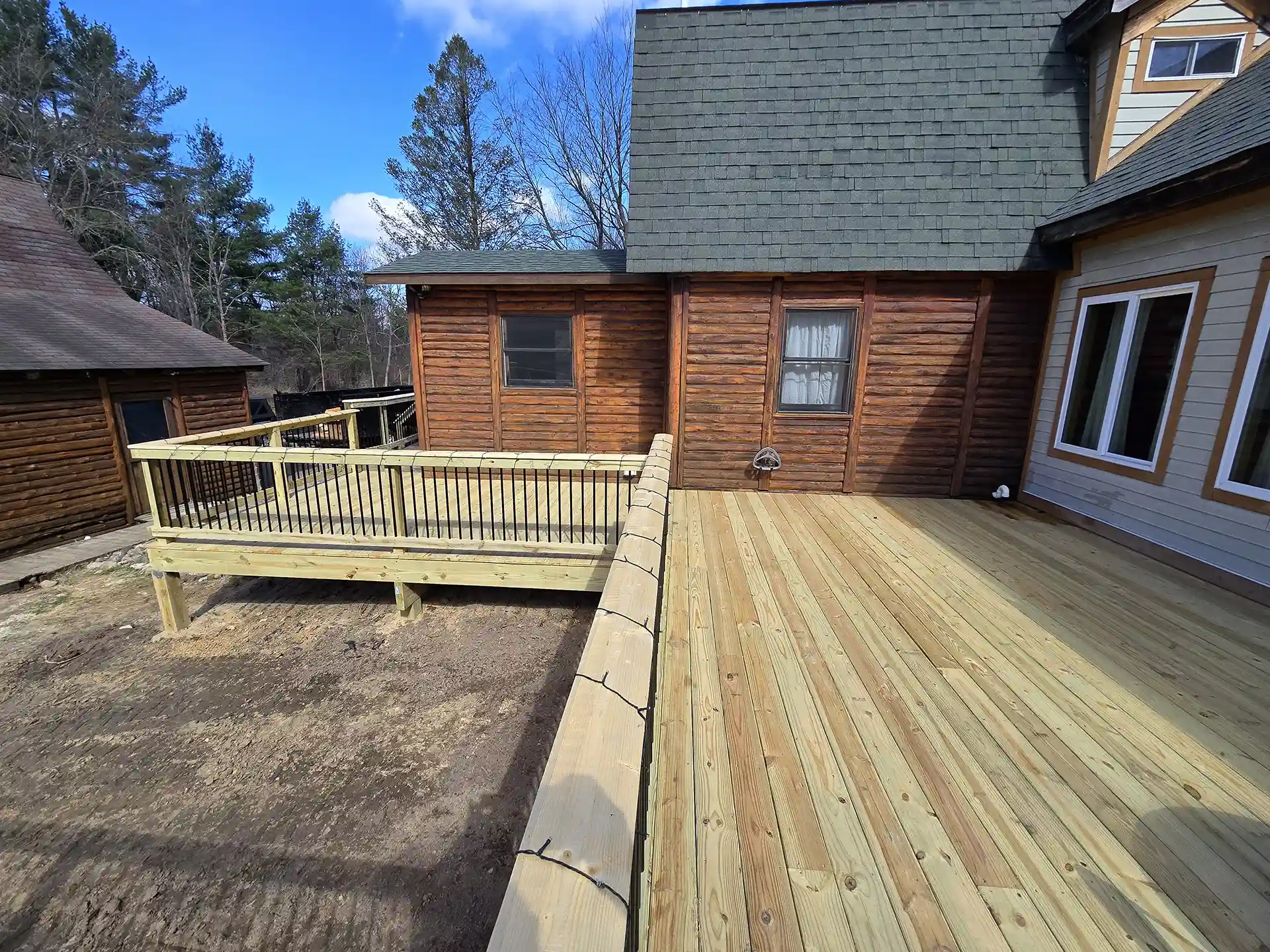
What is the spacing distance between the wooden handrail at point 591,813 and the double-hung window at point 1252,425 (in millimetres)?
4258

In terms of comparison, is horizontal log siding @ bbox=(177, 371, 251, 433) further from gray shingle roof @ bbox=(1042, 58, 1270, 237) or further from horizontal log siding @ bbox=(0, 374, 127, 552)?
gray shingle roof @ bbox=(1042, 58, 1270, 237)

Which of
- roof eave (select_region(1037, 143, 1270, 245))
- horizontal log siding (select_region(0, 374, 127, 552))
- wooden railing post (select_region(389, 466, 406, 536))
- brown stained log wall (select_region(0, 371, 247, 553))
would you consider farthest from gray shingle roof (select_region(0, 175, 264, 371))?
roof eave (select_region(1037, 143, 1270, 245))

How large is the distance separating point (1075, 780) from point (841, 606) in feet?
4.18

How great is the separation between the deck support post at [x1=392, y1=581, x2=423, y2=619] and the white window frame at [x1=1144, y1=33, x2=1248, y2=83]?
26.3 ft

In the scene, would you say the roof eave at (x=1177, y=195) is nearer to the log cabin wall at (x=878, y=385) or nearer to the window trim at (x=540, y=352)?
the log cabin wall at (x=878, y=385)

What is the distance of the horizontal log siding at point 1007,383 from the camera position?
193 inches

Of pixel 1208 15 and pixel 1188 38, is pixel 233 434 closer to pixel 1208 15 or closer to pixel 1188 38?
pixel 1188 38

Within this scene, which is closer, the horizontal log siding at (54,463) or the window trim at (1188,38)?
the window trim at (1188,38)

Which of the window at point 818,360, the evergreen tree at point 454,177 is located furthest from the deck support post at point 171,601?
the evergreen tree at point 454,177

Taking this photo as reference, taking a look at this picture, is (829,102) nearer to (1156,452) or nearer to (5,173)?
(1156,452)

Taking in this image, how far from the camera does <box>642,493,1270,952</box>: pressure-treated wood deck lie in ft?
4.40

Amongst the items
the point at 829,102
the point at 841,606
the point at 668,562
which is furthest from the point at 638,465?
the point at 829,102

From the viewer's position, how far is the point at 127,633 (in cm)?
475

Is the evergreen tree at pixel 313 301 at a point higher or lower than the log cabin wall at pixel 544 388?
higher
